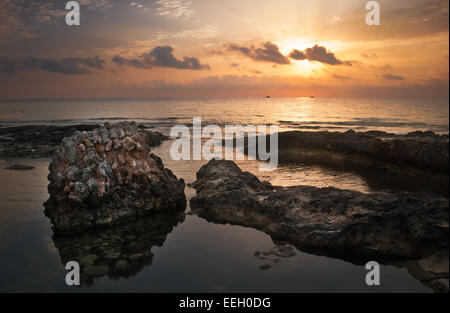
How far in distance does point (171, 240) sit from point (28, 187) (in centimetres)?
964

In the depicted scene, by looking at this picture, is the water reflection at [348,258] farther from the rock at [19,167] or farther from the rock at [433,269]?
the rock at [19,167]

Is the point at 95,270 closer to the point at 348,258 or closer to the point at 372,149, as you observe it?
the point at 348,258

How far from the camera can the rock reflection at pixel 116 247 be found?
8.02m

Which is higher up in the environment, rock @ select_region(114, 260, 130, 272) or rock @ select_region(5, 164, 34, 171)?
rock @ select_region(5, 164, 34, 171)

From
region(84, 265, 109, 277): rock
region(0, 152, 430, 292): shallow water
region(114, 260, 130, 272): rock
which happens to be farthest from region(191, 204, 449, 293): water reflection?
region(84, 265, 109, 277): rock

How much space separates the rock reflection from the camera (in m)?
8.02

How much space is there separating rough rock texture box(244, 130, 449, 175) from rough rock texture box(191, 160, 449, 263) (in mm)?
9465

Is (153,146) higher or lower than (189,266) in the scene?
higher

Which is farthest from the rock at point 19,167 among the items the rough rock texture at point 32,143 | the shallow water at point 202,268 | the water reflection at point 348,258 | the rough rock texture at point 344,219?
the water reflection at point 348,258

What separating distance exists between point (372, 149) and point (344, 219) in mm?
13419

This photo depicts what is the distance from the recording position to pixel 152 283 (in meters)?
7.52

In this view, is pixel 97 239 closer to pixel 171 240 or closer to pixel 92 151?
pixel 171 240

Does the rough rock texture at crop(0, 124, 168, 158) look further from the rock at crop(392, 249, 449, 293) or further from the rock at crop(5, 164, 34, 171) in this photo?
the rock at crop(392, 249, 449, 293)
